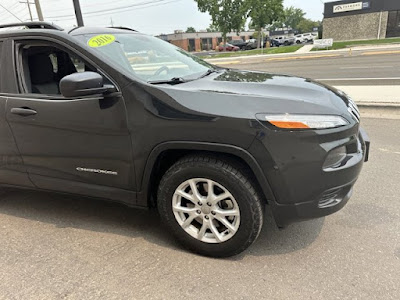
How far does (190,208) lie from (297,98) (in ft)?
3.69

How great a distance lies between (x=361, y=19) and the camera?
3681 cm

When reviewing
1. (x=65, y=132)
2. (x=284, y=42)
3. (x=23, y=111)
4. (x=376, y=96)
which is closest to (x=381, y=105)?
(x=376, y=96)

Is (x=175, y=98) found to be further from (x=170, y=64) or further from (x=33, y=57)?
(x=33, y=57)

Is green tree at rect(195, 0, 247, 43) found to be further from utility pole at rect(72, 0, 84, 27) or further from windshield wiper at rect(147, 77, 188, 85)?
windshield wiper at rect(147, 77, 188, 85)

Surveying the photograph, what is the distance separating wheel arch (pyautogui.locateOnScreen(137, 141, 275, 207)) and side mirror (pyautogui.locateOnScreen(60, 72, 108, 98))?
0.62 metres

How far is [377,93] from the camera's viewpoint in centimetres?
767

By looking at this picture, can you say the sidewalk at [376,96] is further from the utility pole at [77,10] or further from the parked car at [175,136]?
the utility pole at [77,10]

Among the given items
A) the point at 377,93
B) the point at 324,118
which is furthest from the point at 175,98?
the point at 377,93

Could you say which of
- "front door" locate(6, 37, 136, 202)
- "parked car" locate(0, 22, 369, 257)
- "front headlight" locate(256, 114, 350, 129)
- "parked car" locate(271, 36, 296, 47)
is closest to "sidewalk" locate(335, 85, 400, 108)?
"parked car" locate(0, 22, 369, 257)

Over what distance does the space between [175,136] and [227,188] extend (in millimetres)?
517

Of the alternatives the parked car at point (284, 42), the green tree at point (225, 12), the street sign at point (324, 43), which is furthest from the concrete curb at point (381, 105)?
the parked car at point (284, 42)

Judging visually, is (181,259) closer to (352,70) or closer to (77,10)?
(77,10)

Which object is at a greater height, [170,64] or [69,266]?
[170,64]

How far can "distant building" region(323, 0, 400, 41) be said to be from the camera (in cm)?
3556
